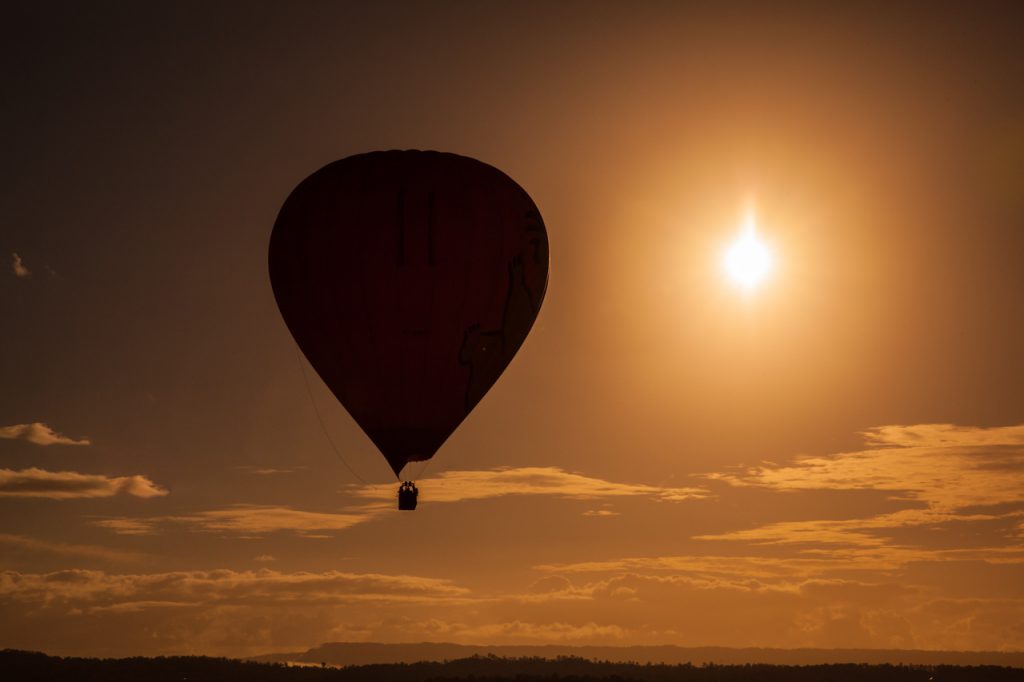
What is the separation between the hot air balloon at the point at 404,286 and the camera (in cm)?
5169

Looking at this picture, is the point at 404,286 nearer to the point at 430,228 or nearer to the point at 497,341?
the point at 430,228

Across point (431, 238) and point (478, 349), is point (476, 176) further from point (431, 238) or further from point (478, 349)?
point (478, 349)

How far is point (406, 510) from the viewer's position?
159 feet

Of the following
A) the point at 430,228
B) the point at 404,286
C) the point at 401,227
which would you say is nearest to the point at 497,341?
the point at 404,286

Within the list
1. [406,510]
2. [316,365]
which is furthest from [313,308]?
[406,510]

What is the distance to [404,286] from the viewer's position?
51.5 meters

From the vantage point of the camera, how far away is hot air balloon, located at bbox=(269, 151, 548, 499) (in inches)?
2035

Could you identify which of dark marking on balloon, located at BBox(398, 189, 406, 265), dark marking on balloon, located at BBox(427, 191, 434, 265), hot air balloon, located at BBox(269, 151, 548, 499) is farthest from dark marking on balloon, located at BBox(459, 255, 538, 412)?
dark marking on balloon, located at BBox(398, 189, 406, 265)

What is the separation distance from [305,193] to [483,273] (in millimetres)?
7642

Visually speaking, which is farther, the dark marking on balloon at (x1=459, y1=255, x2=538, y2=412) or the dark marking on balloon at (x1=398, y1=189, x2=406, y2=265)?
the dark marking on balloon at (x1=459, y1=255, x2=538, y2=412)

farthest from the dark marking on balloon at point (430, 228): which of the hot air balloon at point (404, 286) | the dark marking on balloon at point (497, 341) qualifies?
the dark marking on balloon at point (497, 341)

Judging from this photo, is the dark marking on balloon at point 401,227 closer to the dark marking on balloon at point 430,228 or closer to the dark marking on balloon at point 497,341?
the dark marking on balloon at point 430,228

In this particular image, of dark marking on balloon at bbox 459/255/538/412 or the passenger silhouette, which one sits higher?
dark marking on balloon at bbox 459/255/538/412

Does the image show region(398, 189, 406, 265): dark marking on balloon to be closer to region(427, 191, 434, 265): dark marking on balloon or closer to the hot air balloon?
the hot air balloon
